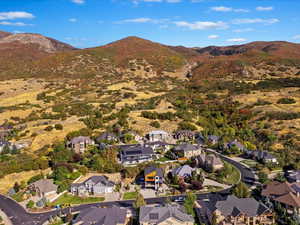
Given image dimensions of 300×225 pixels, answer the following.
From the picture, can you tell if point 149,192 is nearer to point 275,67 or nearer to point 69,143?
point 69,143

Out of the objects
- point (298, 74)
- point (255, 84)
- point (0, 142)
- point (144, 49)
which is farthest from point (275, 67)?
point (0, 142)

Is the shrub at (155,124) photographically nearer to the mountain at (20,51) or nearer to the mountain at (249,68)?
the mountain at (249,68)

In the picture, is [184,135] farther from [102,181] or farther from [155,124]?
[102,181]

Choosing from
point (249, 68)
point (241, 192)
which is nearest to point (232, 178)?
point (241, 192)

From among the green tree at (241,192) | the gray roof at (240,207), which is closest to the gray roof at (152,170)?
the green tree at (241,192)

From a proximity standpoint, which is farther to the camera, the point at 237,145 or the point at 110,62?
the point at 110,62
